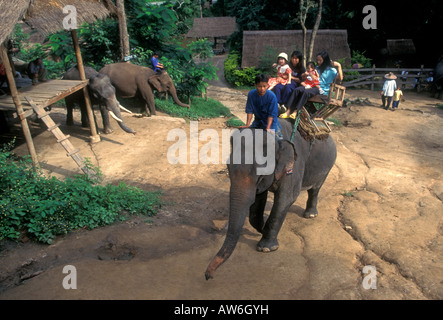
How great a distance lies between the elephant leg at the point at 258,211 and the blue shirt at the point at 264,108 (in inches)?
43.0

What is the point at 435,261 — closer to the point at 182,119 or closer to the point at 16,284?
the point at 16,284

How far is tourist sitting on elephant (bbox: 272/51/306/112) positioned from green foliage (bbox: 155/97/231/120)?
659 cm

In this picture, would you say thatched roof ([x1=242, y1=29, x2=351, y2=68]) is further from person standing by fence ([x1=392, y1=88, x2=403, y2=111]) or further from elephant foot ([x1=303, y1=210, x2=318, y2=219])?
elephant foot ([x1=303, y1=210, x2=318, y2=219])

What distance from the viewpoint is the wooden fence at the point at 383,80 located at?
1889 cm

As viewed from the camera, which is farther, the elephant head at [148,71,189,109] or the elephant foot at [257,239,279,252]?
the elephant head at [148,71,189,109]

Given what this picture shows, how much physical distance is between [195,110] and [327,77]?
7684 mm

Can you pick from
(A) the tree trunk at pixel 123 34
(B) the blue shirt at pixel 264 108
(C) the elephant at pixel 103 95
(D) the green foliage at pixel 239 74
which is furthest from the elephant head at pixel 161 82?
(D) the green foliage at pixel 239 74

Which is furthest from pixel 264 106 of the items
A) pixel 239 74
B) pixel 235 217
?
pixel 239 74

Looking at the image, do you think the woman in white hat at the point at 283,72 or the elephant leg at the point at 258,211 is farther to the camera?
the woman in white hat at the point at 283,72

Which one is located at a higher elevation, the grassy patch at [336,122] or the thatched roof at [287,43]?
the thatched roof at [287,43]

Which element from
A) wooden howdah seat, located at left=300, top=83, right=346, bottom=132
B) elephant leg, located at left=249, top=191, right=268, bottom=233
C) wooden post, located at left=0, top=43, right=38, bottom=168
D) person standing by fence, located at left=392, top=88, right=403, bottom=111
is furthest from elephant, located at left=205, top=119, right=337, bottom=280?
person standing by fence, located at left=392, top=88, right=403, bottom=111

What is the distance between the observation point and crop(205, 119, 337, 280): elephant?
425cm

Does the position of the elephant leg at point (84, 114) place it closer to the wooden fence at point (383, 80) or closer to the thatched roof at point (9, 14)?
the thatched roof at point (9, 14)

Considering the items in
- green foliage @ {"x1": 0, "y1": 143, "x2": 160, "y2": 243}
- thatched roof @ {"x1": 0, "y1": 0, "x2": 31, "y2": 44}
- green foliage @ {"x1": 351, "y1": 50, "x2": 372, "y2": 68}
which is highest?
thatched roof @ {"x1": 0, "y1": 0, "x2": 31, "y2": 44}
